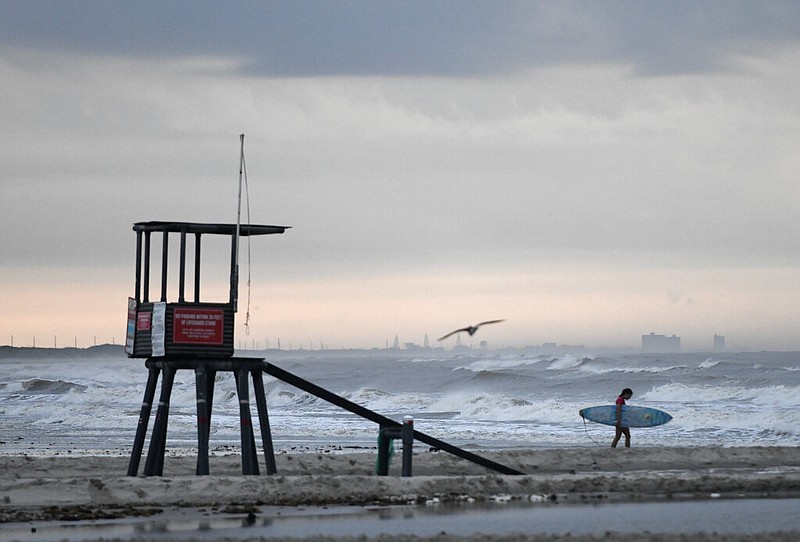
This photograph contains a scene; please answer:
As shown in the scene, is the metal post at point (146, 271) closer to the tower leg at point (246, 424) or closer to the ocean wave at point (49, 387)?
the tower leg at point (246, 424)

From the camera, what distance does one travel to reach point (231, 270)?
763 inches

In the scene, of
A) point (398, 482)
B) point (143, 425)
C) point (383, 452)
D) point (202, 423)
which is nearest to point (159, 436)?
point (143, 425)

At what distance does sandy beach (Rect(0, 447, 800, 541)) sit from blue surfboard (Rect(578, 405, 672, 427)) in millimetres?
1955

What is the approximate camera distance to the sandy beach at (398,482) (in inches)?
683

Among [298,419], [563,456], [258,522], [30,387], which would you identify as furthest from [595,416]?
[30,387]

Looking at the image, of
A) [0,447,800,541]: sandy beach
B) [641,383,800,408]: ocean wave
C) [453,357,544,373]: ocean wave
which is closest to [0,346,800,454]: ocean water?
[641,383,800,408]: ocean wave

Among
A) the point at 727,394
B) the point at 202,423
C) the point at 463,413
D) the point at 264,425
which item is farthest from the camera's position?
the point at 727,394

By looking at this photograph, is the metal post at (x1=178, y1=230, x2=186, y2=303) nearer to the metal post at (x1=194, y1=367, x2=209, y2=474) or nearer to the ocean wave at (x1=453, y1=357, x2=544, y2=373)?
the metal post at (x1=194, y1=367, x2=209, y2=474)

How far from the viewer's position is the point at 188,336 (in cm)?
1923

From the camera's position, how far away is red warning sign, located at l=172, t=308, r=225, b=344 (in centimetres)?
1916

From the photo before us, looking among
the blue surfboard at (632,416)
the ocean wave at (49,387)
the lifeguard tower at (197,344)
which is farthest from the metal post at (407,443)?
the ocean wave at (49,387)

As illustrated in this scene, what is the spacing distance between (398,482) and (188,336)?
4.01 metres

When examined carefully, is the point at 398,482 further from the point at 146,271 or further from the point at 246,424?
the point at 146,271

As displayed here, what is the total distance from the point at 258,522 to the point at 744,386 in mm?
51488
